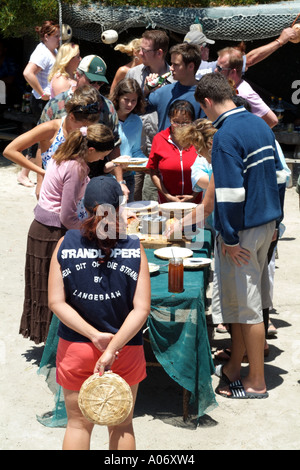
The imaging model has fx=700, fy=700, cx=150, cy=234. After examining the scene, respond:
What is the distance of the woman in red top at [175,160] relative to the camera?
19.2ft

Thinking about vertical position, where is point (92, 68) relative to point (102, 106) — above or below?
above

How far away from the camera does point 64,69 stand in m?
6.55

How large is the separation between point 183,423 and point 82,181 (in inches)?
64.0

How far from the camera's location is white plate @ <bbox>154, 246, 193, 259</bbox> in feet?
15.8

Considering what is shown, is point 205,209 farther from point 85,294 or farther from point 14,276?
point 14,276

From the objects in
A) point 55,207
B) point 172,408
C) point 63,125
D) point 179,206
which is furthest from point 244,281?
point 63,125

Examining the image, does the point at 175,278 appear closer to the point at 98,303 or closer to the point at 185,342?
the point at 185,342

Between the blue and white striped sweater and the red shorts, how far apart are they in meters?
1.30

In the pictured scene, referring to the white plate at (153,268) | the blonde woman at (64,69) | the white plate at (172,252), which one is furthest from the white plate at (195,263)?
the blonde woman at (64,69)

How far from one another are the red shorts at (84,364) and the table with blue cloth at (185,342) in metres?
0.95

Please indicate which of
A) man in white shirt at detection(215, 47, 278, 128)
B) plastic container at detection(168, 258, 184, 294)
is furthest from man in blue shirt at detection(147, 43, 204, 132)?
plastic container at detection(168, 258, 184, 294)

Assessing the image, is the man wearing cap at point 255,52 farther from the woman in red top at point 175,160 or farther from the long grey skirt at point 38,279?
the long grey skirt at point 38,279

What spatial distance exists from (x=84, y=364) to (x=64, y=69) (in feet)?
13.1

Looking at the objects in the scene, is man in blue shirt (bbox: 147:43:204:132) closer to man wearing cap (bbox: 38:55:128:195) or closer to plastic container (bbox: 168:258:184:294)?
man wearing cap (bbox: 38:55:128:195)
